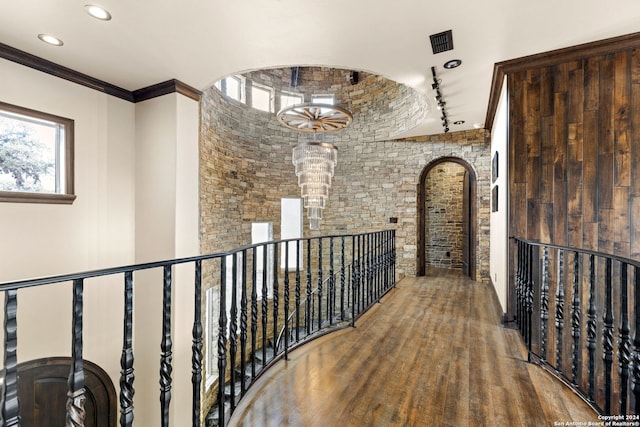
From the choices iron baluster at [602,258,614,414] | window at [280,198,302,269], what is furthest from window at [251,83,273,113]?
iron baluster at [602,258,614,414]

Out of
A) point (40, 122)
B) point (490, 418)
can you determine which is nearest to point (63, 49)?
point (40, 122)

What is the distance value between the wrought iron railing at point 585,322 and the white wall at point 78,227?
160 inches

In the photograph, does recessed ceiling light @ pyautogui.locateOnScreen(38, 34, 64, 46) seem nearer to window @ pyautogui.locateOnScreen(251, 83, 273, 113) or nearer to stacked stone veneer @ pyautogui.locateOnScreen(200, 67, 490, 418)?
stacked stone veneer @ pyautogui.locateOnScreen(200, 67, 490, 418)

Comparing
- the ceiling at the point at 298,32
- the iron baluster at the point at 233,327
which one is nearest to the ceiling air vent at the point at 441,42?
the ceiling at the point at 298,32

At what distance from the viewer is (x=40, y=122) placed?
9.95 feet

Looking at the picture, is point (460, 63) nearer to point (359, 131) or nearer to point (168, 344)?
point (168, 344)

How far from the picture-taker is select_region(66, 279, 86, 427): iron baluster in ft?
3.36

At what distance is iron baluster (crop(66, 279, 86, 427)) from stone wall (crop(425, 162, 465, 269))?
298 inches

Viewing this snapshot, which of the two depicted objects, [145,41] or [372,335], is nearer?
[145,41]

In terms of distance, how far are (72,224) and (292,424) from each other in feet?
9.99

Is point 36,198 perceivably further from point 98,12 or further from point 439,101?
point 439,101

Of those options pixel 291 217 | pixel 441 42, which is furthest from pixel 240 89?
pixel 441 42

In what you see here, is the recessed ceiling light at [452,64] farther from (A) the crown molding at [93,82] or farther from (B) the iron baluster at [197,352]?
(B) the iron baluster at [197,352]

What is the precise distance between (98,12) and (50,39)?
2.44ft
